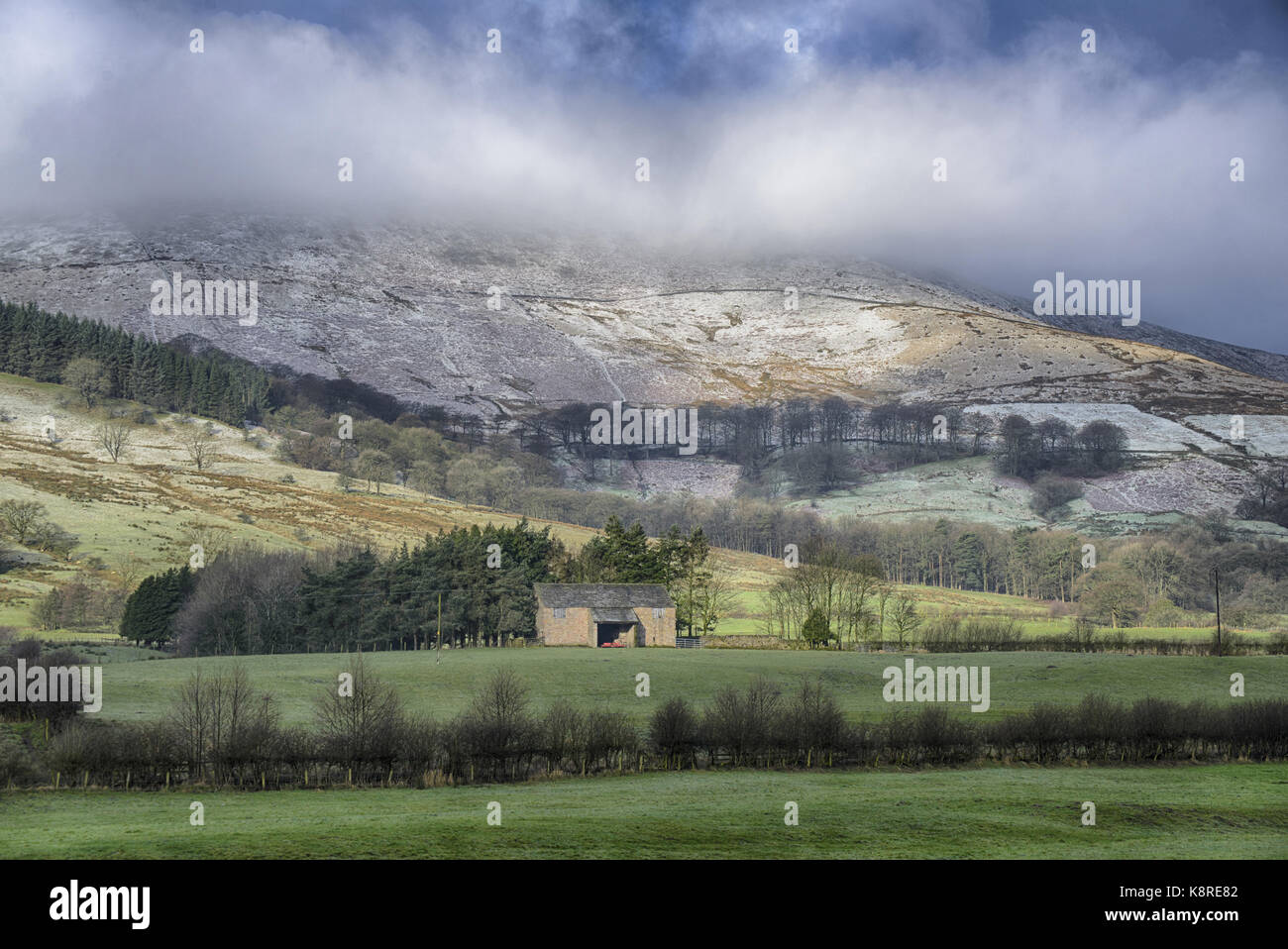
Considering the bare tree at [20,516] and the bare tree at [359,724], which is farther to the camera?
the bare tree at [20,516]

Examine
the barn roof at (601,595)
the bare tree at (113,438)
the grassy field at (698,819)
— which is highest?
the bare tree at (113,438)

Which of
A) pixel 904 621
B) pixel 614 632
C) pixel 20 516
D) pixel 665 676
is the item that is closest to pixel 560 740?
pixel 665 676

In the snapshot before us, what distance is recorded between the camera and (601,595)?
104812mm

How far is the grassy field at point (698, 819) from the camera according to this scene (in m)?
29.5

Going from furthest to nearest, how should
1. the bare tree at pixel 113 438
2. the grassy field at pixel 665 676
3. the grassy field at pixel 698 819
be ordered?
the bare tree at pixel 113 438
the grassy field at pixel 665 676
the grassy field at pixel 698 819

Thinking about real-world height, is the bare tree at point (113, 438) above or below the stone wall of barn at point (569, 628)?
above

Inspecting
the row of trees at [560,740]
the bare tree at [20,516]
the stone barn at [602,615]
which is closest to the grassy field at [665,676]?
the stone barn at [602,615]

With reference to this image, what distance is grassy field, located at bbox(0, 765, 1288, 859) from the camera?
2945 centimetres

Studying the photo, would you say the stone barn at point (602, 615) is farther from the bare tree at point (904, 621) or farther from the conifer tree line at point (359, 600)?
the bare tree at point (904, 621)

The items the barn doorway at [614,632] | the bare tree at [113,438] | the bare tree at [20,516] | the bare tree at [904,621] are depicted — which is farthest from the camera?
the bare tree at [113,438]

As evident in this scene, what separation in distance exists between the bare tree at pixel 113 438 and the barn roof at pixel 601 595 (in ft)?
372

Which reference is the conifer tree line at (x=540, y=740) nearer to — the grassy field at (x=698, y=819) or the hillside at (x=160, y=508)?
the grassy field at (x=698, y=819)

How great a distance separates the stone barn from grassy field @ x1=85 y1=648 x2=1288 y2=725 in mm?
7410

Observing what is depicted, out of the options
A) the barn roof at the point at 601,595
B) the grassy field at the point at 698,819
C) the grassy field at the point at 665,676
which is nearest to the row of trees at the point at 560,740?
the grassy field at the point at 698,819
